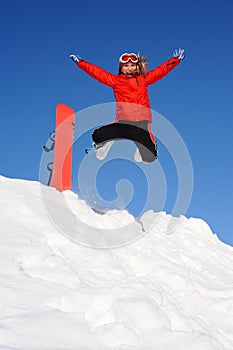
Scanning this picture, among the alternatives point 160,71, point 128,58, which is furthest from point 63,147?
Result: point 160,71

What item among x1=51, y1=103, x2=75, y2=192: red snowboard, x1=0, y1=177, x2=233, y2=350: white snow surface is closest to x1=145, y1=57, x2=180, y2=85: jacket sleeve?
x1=51, y1=103, x2=75, y2=192: red snowboard

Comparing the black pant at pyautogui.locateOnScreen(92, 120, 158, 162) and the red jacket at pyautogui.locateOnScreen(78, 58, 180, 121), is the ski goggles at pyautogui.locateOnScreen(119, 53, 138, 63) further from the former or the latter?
the black pant at pyautogui.locateOnScreen(92, 120, 158, 162)

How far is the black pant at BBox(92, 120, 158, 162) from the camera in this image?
6820 millimetres

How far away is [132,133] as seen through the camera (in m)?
6.81

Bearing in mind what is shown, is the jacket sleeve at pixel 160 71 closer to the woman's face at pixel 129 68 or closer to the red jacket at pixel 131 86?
the red jacket at pixel 131 86

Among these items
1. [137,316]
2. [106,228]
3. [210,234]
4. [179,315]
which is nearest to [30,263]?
[137,316]

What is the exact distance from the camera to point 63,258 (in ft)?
14.8

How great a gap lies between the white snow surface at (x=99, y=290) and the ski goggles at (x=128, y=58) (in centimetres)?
271

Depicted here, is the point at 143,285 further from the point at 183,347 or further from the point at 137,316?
the point at 183,347

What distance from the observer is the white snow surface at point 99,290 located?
307 cm

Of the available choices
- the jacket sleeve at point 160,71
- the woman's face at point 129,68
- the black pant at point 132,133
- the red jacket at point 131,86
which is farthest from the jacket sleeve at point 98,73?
the black pant at point 132,133

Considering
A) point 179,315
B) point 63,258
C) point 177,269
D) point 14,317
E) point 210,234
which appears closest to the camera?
point 14,317

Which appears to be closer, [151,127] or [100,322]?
[100,322]

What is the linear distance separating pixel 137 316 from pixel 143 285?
836 millimetres
